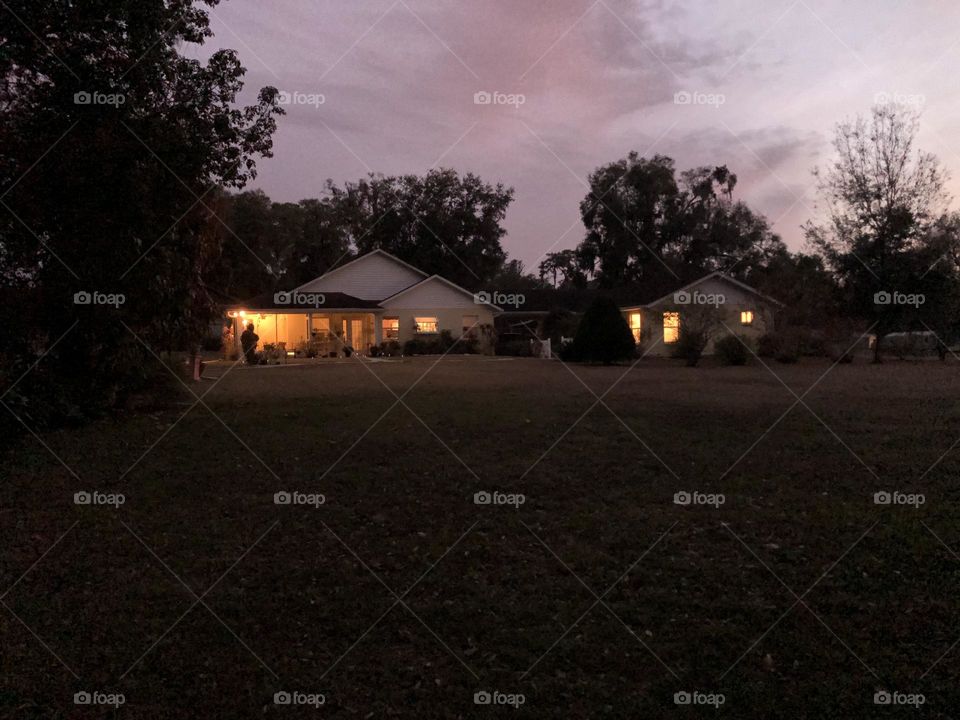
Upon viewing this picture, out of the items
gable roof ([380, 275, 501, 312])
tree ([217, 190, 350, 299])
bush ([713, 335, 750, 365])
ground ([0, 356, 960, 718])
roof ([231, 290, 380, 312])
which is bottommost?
ground ([0, 356, 960, 718])

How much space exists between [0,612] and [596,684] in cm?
432

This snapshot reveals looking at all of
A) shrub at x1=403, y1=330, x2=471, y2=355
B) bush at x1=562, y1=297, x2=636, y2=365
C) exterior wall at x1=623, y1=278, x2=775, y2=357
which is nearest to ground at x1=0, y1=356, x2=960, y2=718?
bush at x1=562, y1=297, x2=636, y2=365

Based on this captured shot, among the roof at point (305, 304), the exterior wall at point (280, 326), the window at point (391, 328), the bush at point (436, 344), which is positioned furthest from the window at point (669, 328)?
the exterior wall at point (280, 326)

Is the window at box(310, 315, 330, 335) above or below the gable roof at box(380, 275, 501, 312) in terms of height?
below

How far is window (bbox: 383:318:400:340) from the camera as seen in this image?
131 ft

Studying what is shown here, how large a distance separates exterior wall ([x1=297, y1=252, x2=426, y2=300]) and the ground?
103 feet

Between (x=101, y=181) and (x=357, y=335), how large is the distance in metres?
28.4

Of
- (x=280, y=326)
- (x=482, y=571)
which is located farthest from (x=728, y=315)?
(x=482, y=571)


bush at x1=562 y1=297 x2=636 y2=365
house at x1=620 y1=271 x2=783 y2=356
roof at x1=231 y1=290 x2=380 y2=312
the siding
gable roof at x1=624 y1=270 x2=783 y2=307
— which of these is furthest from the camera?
the siding

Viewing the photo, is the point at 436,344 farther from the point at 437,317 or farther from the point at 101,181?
the point at 101,181

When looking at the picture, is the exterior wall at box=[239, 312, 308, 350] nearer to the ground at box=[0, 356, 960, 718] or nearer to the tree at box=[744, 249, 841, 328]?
the tree at box=[744, 249, 841, 328]

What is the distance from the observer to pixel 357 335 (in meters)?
40.0

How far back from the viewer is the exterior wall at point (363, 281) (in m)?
42.6

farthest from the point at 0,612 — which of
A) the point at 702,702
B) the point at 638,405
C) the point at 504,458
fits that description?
the point at 638,405
